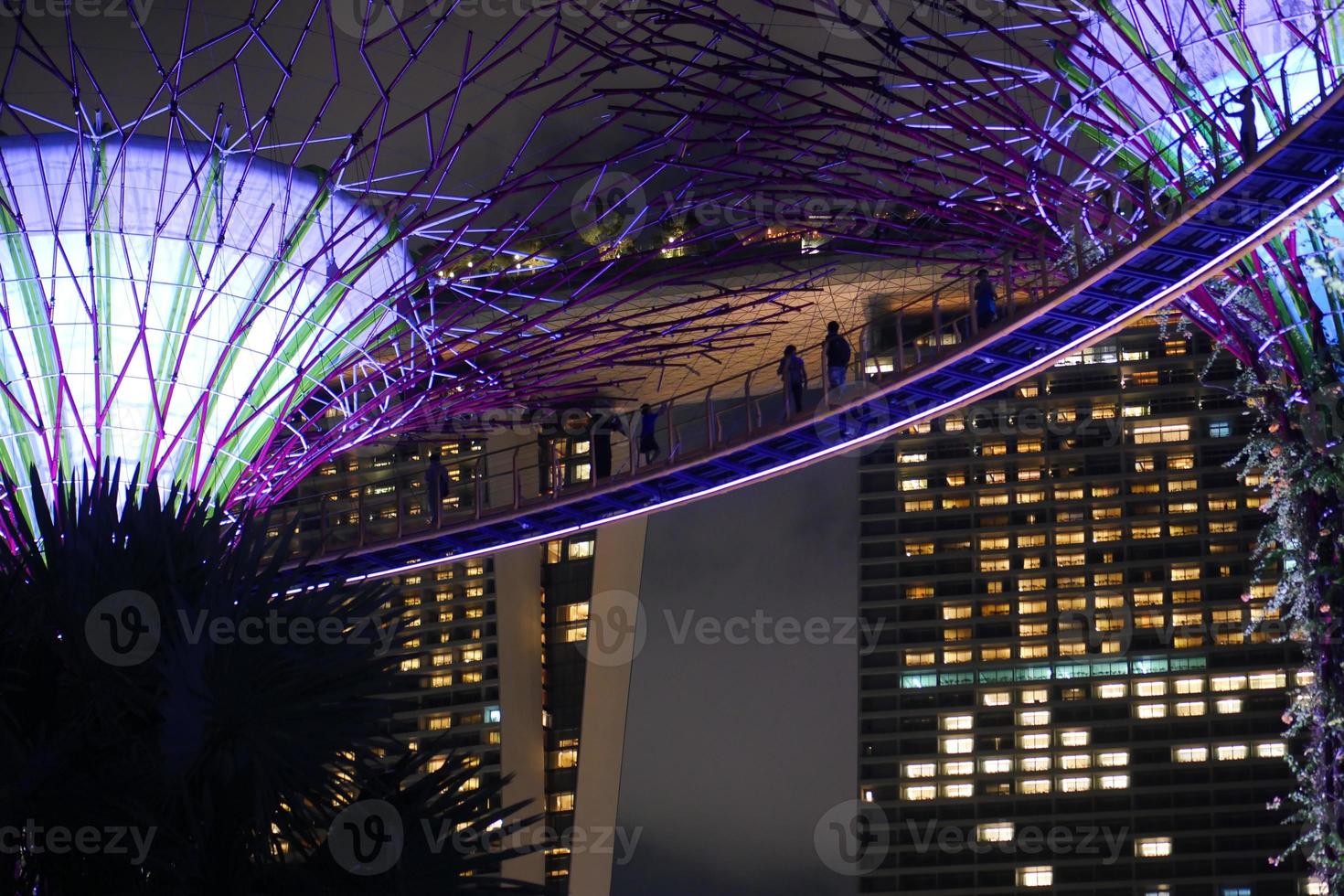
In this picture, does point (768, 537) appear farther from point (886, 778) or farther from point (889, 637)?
point (886, 778)

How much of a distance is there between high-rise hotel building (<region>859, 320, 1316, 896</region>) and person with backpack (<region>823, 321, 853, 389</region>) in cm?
2093

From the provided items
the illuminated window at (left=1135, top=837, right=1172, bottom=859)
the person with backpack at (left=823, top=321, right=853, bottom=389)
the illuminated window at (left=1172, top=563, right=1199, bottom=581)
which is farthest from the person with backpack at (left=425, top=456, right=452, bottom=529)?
the illuminated window at (left=1172, top=563, right=1199, bottom=581)

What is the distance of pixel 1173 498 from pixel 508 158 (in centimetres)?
1971

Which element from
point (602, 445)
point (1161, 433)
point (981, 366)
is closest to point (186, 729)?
point (981, 366)

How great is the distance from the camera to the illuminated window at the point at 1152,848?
4291 centimetres

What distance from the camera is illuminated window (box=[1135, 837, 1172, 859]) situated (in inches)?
1689

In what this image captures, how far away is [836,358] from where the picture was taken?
24.6m

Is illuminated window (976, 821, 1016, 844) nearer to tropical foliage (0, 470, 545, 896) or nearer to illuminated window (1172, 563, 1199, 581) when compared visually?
illuminated window (1172, 563, 1199, 581)

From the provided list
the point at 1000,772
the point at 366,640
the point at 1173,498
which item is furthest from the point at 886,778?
the point at 366,640

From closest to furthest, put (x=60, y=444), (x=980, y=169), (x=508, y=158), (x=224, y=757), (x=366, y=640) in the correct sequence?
(x=224, y=757) → (x=366, y=640) → (x=980, y=169) → (x=60, y=444) → (x=508, y=158)

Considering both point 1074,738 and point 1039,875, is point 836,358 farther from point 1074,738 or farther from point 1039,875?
point 1039,875

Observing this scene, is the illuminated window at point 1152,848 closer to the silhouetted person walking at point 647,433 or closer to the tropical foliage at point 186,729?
the silhouetted person walking at point 647,433

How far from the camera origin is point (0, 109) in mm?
26672

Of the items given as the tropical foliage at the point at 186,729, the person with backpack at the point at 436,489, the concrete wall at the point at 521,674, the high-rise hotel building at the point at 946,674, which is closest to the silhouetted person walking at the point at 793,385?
the person with backpack at the point at 436,489
